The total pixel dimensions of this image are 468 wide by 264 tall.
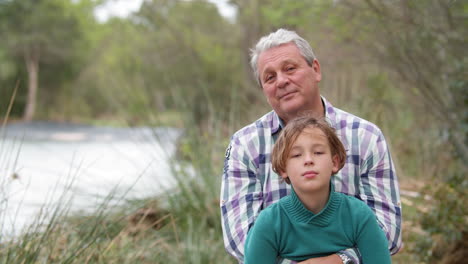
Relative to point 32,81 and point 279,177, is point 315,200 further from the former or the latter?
point 32,81

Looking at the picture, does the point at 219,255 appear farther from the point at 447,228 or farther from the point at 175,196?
the point at 447,228

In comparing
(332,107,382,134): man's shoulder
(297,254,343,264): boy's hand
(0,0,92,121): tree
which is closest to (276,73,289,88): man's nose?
(332,107,382,134): man's shoulder

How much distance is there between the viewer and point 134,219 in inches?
167

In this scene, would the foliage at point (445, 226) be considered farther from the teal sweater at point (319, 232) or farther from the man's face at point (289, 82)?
the teal sweater at point (319, 232)

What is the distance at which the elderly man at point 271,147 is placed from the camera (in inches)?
89.9

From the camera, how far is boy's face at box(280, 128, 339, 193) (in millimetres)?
1872

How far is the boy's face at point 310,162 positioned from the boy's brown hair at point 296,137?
0.05ft

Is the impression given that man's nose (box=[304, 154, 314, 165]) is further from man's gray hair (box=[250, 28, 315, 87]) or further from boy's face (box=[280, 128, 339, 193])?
man's gray hair (box=[250, 28, 315, 87])

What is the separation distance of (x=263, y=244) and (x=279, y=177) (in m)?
0.49

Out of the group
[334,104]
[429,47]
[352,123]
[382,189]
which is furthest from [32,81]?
[382,189]

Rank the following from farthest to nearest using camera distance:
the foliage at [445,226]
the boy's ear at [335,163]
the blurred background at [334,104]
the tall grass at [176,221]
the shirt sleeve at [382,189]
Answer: the foliage at [445,226] → the blurred background at [334,104] → the tall grass at [176,221] → the shirt sleeve at [382,189] → the boy's ear at [335,163]

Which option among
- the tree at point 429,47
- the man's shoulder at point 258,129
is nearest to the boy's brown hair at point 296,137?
the man's shoulder at point 258,129

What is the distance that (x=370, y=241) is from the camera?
1.91 meters

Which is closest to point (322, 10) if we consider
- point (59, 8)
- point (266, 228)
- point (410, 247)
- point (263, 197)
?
point (410, 247)
